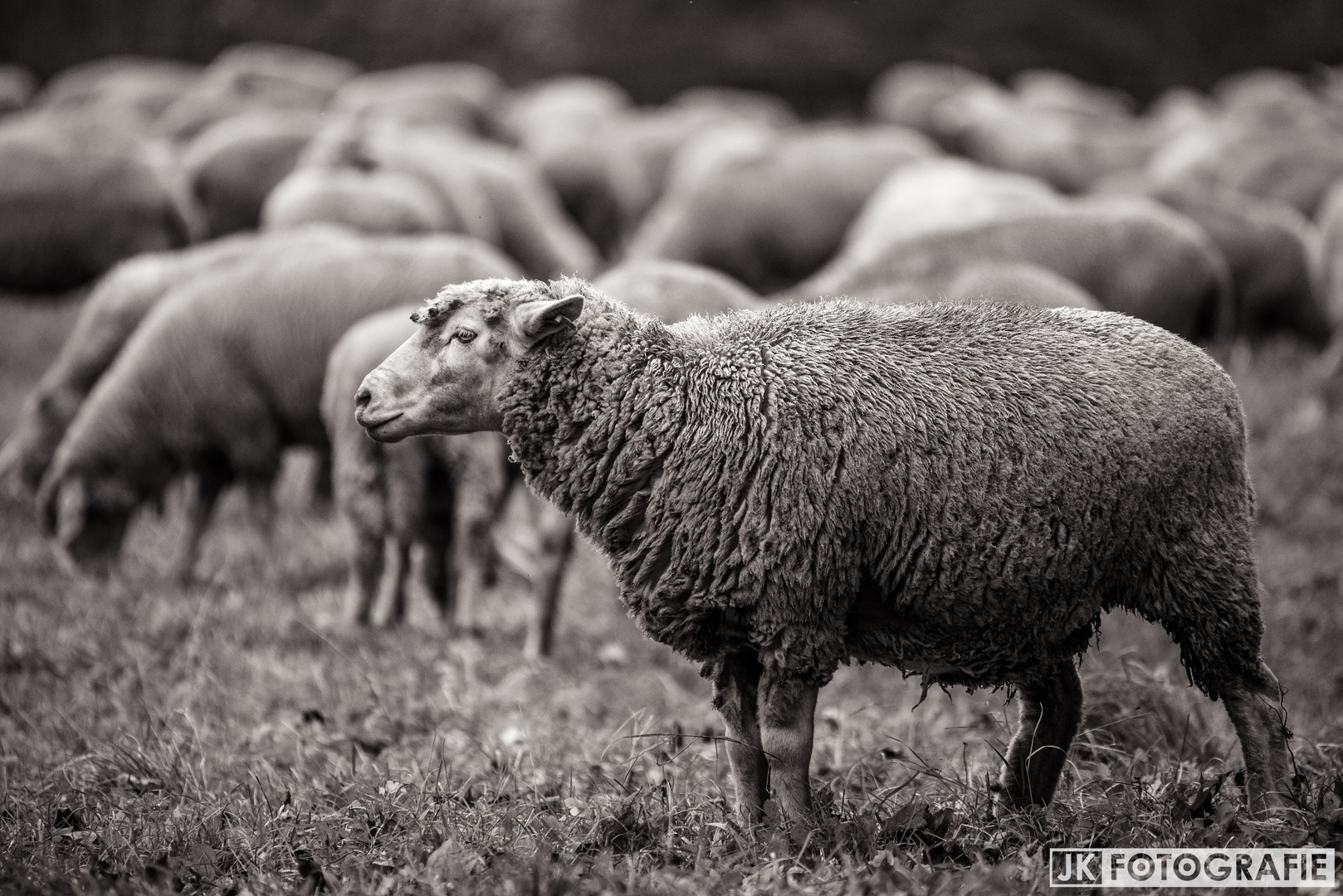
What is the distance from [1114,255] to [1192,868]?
527 cm

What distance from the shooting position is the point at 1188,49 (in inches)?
1103

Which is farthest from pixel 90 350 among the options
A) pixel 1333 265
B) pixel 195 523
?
→ pixel 1333 265

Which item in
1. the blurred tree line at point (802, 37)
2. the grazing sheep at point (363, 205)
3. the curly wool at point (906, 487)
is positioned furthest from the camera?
the blurred tree line at point (802, 37)

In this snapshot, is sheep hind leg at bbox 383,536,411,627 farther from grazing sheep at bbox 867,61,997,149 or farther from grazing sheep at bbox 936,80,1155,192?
grazing sheep at bbox 867,61,997,149

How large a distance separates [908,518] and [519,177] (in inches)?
345

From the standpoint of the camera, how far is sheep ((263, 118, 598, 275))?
407 inches

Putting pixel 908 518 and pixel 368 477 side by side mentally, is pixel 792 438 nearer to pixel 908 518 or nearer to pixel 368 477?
pixel 908 518

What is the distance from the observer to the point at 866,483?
3578mm

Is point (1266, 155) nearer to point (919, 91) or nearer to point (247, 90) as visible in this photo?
point (919, 91)

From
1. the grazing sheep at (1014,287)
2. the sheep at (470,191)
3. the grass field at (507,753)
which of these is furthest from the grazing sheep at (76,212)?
the grazing sheep at (1014,287)

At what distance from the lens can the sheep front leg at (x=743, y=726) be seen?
3738 millimetres

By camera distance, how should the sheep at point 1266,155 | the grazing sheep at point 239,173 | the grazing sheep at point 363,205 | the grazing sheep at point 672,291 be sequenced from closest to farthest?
the grazing sheep at point 672,291 → the grazing sheep at point 363,205 → the grazing sheep at point 239,173 → the sheep at point 1266,155

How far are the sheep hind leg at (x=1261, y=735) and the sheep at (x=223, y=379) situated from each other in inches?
183

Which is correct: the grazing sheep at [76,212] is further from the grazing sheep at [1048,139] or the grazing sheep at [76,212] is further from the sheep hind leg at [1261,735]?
the sheep hind leg at [1261,735]
